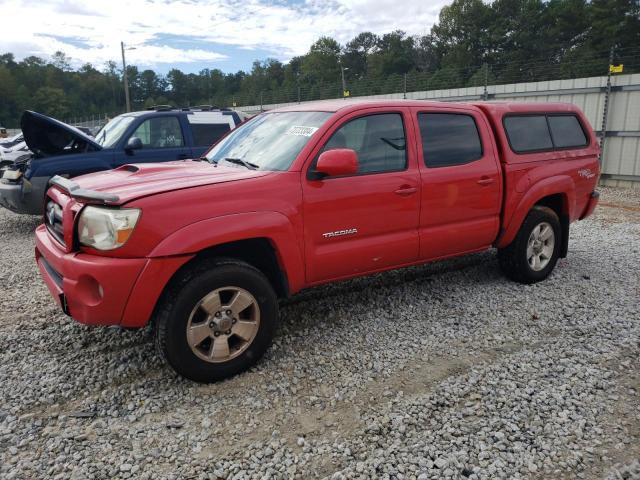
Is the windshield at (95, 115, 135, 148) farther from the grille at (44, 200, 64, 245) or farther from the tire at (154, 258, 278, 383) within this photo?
the tire at (154, 258, 278, 383)

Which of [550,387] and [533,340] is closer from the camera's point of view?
[550,387]

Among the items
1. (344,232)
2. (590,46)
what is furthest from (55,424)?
(590,46)

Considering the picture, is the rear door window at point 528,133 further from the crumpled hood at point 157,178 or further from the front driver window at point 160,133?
the front driver window at point 160,133

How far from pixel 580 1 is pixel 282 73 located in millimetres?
51730

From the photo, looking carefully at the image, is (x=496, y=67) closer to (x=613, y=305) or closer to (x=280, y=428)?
(x=613, y=305)

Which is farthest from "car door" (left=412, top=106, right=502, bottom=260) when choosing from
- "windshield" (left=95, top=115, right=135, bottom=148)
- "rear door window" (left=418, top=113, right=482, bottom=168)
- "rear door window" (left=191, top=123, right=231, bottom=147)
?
"windshield" (left=95, top=115, right=135, bottom=148)

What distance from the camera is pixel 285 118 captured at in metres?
4.13

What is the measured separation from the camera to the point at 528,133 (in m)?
4.88

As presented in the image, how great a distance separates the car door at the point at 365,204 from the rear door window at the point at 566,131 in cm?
203

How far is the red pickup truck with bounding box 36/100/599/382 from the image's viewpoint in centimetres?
293

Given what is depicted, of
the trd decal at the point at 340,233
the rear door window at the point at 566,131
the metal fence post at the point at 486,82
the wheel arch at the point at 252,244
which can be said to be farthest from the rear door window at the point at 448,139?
the metal fence post at the point at 486,82

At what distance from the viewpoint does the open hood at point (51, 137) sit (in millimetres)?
6089

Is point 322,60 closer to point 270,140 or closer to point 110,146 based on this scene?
point 110,146

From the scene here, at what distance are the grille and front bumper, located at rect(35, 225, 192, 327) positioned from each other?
40 cm
